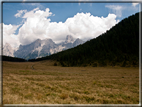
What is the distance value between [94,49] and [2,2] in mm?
127473

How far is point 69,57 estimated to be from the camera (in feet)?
411

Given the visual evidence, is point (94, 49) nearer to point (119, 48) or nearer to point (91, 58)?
point (91, 58)

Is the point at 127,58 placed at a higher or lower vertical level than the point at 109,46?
lower

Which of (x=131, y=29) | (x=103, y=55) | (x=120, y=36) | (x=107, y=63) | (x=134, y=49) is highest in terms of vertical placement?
(x=131, y=29)

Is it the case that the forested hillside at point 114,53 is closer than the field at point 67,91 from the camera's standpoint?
No

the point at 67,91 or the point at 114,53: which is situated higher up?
the point at 114,53

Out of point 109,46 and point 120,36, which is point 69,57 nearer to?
point 109,46

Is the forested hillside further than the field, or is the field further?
the forested hillside

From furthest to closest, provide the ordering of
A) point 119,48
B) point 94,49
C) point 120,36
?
point 120,36
point 94,49
point 119,48

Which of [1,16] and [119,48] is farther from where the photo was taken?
[119,48]

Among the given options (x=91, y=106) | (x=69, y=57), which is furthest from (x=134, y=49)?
(x=91, y=106)

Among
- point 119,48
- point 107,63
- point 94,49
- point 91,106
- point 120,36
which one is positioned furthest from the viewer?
point 120,36

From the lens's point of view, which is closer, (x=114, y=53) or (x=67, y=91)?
(x=67, y=91)

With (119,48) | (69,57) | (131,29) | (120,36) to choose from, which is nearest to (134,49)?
(119,48)
